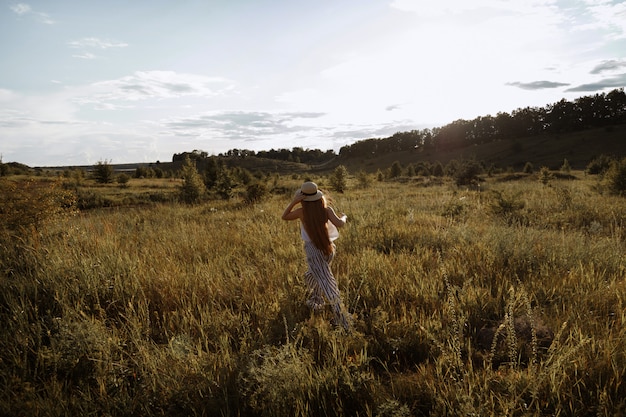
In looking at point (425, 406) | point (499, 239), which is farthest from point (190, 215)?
point (425, 406)

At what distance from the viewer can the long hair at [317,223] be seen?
3.81 meters

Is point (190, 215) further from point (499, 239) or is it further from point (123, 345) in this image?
point (499, 239)

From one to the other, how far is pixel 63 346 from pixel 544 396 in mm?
3862

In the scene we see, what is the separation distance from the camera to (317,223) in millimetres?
3812

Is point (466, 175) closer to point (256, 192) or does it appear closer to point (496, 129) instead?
point (256, 192)

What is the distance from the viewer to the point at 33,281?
4008mm

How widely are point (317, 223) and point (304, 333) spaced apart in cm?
131

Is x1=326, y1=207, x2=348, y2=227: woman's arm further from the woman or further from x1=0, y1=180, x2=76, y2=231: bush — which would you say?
x1=0, y1=180, x2=76, y2=231: bush

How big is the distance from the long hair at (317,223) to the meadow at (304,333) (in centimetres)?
61

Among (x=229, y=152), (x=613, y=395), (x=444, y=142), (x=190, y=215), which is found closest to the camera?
(x=613, y=395)

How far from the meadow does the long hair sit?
614 mm

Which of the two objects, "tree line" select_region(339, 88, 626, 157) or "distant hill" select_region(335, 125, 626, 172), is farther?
"tree line" select_region(339, 88, 626, 157)

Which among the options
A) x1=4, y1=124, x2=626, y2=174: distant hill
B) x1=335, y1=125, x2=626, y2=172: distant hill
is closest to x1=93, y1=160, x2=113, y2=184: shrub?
x1=4, y1=124, x2=626, y2=174: distant hill

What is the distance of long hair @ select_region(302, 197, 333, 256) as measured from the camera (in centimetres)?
381
